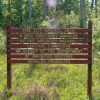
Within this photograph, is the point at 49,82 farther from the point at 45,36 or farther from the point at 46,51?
the point at 45,36

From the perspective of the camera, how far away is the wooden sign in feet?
27.8

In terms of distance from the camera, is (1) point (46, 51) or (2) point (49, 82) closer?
(1) point (46, 51)

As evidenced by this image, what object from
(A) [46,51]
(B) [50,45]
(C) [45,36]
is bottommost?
(A) [46,51]

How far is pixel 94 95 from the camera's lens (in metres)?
8.35

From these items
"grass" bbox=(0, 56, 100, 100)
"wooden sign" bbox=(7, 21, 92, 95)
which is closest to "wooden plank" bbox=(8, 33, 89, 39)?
"wooden sign" bbox=(7, 21, 92, 95)

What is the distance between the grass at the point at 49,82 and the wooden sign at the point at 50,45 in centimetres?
62

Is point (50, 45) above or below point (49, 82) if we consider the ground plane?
above

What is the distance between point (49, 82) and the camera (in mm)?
9352

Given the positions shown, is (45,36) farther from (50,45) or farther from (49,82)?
(49,82)

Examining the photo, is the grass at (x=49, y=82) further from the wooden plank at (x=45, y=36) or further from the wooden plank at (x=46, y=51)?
the wooden plank at (x=45, y=36)

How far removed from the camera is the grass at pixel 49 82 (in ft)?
24.7

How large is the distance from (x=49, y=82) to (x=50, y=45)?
1.29 meters

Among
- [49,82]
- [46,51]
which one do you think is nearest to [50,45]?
[46,51]

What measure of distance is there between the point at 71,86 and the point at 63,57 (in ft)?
3.69
